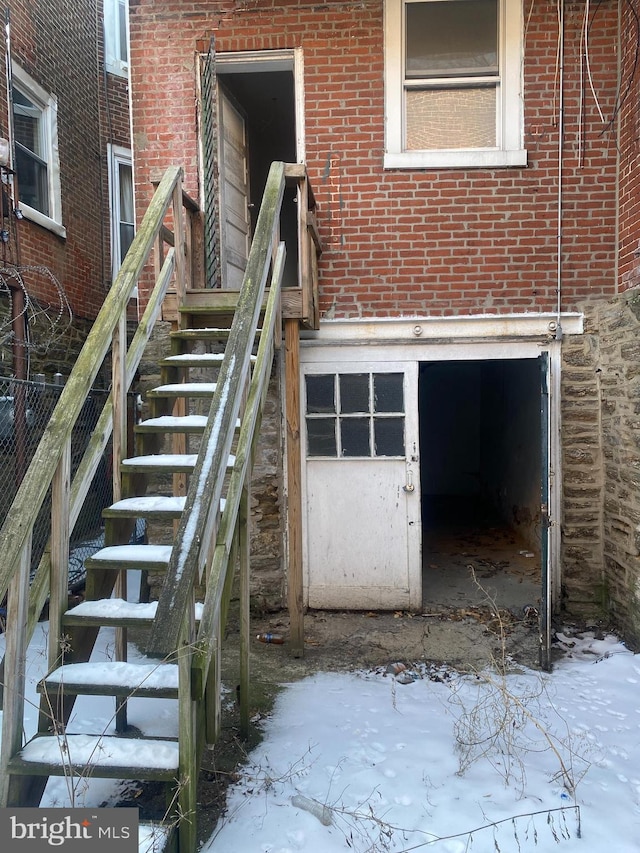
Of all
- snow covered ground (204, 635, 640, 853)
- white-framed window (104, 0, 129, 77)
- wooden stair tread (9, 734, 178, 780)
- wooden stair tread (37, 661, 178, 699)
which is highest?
→ white-framed window (104, 0, 129, 77)

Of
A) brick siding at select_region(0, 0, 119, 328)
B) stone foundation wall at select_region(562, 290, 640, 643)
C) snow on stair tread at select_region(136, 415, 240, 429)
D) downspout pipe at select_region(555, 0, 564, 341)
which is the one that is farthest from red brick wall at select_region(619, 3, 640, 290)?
brick siding at select_region(0, 0, 119, 328)

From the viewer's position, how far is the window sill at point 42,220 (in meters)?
6.75

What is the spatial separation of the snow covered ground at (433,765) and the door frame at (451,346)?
4.82 feet

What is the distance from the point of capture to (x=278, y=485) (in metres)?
5.47

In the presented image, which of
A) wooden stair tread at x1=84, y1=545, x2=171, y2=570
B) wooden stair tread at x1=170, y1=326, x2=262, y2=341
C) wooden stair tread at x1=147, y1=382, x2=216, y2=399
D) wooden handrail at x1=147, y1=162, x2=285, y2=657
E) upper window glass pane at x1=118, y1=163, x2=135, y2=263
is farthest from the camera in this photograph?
upper window glass pane at x1=118, y1=163, x2=135, y2=263

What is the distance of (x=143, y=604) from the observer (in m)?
2.88

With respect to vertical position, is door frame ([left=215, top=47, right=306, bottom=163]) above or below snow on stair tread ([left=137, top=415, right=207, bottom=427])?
above

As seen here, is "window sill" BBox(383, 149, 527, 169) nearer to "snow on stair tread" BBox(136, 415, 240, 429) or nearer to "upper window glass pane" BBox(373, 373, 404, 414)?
"upper window glass pane" BBox(373, 373, 404, 414)

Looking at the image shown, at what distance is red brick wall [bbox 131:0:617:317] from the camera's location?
5.16m

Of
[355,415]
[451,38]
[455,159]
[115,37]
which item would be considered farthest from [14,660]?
[115,37]

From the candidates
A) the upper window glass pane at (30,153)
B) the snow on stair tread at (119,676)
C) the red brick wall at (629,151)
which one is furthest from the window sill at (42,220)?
the red brick wall at (629,151)

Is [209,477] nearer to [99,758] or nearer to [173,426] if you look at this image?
[173,426]

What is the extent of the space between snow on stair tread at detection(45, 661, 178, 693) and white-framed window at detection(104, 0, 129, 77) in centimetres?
956

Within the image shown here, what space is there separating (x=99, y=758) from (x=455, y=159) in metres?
5.13
